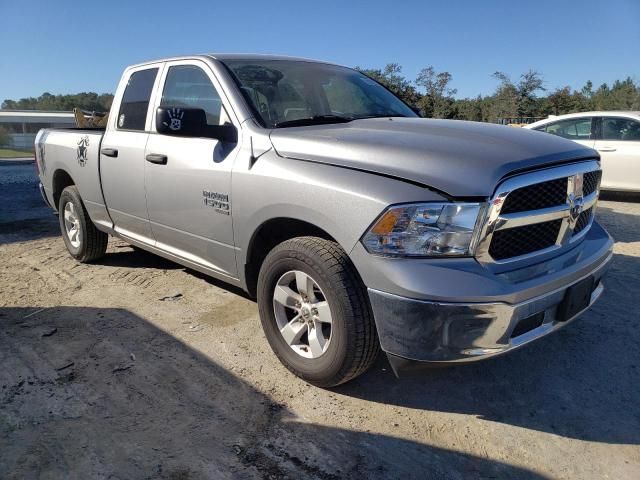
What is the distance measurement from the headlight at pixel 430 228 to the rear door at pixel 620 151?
7.52m

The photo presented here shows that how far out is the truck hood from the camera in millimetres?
2232

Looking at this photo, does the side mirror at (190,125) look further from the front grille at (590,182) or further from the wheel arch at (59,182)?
the wheel arch at (59,182)

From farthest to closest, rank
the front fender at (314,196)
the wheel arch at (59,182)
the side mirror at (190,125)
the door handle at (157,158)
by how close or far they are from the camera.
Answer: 1. the wheel arch at (59,182)
2. the door handle at (157,158)
3. the side mirror at (190,125)
4. the front fender at (314,196)

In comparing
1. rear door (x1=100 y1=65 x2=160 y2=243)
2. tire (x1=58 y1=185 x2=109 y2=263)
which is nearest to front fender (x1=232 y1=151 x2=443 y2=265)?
rear door (x1=100 y1=65 x2=160 y2=243)

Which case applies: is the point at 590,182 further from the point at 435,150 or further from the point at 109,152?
the point at 109,152

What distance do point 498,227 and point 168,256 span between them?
8.71 feet

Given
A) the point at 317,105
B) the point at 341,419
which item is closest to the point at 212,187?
the point at 317,105

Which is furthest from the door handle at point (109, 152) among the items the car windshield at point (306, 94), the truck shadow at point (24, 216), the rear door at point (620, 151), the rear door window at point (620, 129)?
the rear door window at point (620, 129)

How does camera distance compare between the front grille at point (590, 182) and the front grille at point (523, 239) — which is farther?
the front grille at point (590, 182)

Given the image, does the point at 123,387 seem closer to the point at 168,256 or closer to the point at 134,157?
the point at 168,256

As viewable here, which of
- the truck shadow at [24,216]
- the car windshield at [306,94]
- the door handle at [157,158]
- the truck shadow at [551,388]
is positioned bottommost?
the truck shadow at [551,388]

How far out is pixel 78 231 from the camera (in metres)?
5.10

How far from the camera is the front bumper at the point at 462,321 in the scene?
84.0 inches

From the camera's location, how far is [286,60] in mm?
3785
